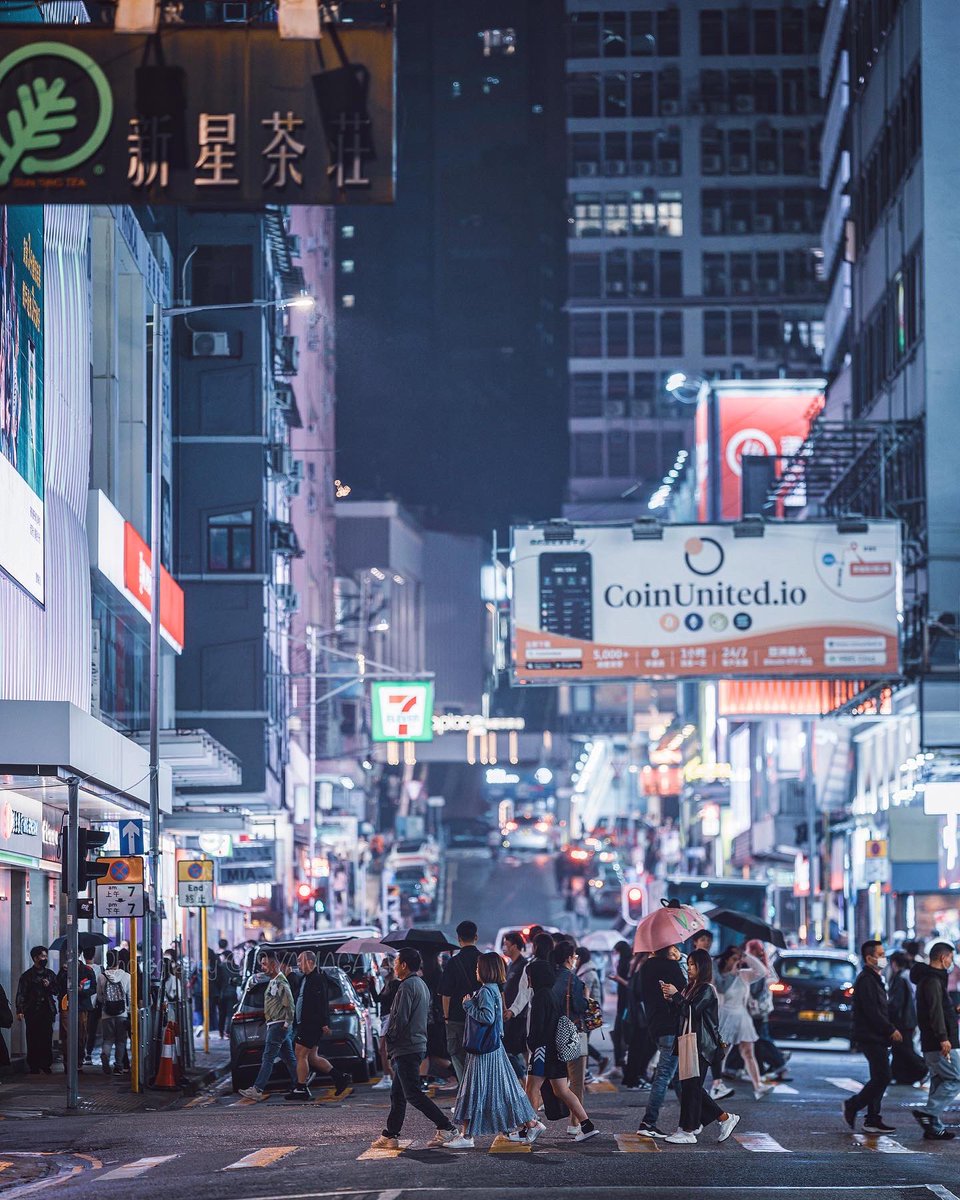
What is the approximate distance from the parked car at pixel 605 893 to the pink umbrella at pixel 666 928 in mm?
66043

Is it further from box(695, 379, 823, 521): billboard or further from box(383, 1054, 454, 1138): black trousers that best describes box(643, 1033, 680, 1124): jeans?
box(695, 379, 823, 521): billboard

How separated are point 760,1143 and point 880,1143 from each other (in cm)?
105

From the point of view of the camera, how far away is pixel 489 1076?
1822 centimetres

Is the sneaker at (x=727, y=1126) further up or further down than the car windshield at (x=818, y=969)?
further down

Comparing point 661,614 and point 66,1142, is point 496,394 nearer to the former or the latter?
point 661,614

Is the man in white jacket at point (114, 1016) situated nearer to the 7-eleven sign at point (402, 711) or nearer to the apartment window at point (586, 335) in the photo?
the 7-eleven sign at point (402, 711)

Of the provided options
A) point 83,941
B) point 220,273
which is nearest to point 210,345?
point 220,273

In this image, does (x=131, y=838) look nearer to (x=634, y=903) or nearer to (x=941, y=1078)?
(x=941, y=1078)

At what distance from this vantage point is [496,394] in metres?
194

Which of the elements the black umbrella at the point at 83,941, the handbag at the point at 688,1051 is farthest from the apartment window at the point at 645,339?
the handbag at the point at 688,1051

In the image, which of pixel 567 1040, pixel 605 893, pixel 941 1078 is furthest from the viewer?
pixel 605 893

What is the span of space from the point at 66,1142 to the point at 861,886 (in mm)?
47442

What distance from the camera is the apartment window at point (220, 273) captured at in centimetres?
5584

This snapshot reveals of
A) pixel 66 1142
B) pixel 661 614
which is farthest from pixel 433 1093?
pixel 661 614
